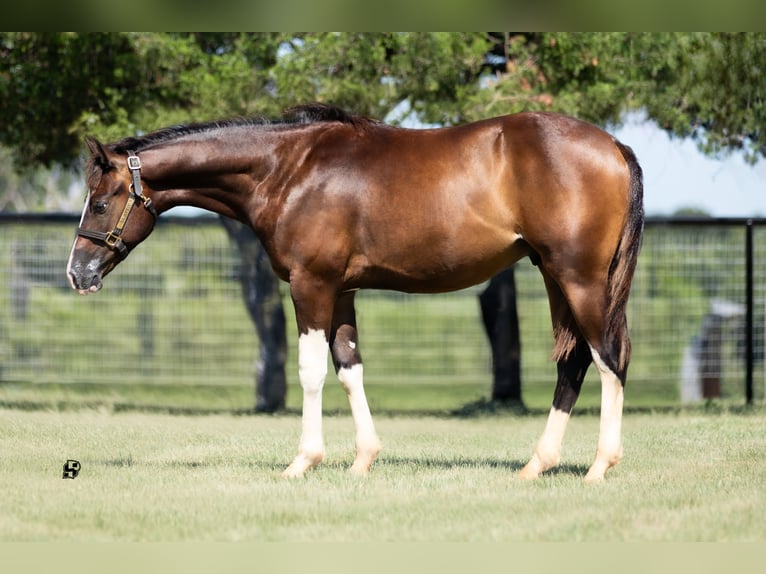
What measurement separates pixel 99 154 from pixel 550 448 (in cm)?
339

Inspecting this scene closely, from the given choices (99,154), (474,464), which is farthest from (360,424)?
(99,154)

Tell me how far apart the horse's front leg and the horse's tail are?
176 cm

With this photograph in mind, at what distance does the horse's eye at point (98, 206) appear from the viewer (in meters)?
6.79

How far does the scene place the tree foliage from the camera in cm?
1030

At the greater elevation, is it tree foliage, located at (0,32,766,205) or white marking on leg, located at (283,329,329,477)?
tree foliage, located at (0,32,766,205)

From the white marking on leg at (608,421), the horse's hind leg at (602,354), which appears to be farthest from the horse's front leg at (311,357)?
the white marking on leg at (608,421)

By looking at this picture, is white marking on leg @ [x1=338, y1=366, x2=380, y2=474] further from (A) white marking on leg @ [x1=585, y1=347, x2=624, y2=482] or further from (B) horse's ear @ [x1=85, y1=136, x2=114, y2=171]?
(B) horse's ear @ [x1=85, y1=136, x2=114, y2=171]

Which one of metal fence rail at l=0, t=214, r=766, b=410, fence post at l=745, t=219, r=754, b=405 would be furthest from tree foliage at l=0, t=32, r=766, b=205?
metal fence rail at l=0, t=214, r=766, b=410

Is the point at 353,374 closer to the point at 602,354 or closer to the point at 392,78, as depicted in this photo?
the point at 602,354

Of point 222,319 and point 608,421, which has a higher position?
point 608,421

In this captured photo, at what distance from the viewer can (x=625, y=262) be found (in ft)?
21.5

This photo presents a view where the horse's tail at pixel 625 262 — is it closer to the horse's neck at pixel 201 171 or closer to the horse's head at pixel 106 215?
the horse's neck at pixel 201 171

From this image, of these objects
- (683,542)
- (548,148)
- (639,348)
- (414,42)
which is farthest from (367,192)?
(639,348)

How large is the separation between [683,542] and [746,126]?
643 centimetres
